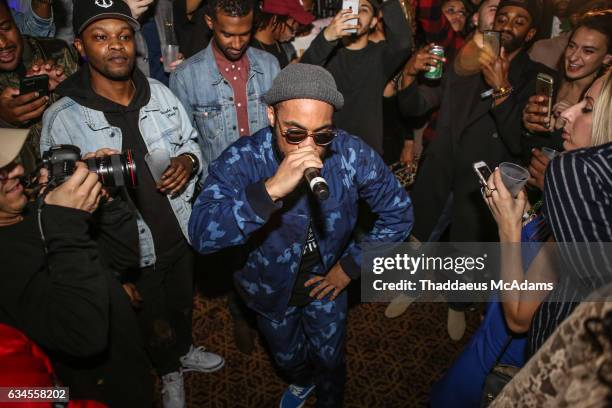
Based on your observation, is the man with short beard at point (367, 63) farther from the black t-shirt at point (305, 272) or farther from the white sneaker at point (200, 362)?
the white sneaker at point (200, 362)

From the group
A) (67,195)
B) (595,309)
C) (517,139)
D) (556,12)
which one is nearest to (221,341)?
(67,195)

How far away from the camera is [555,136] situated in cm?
275

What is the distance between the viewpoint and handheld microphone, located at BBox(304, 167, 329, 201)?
1.62m

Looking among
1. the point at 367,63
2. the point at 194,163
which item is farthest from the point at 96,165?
the point at 367,63

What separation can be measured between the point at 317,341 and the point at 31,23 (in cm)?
326

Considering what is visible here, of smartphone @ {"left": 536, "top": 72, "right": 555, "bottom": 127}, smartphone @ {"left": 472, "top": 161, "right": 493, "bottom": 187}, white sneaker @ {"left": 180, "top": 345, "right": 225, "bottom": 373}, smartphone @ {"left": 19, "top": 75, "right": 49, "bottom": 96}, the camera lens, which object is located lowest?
white sneaker @ {"left": 180, "top": 345, "right": 225, "bottom": 373}

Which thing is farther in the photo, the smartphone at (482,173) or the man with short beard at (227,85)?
the man with short beard at (227,85)

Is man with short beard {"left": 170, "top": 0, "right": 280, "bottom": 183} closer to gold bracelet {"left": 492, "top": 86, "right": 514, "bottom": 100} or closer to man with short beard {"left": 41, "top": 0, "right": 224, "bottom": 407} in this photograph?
man with short beard {"left": 41, "top": 0, "right": 224, "bottom": 407}

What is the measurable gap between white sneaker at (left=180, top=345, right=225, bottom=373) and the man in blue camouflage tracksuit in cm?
74

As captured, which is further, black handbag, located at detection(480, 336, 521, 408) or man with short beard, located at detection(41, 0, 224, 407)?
man with short beard, located at detection(41, 0, 224, 407)

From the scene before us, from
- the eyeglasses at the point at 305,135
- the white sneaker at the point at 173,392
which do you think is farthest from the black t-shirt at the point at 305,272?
the white sneaker at the point at 173,392

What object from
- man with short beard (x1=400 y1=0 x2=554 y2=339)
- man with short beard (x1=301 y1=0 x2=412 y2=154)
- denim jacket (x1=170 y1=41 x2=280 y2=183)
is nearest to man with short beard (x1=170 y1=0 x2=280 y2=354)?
denim jacket (x1=170 y1=41 x2=280 y2=183)

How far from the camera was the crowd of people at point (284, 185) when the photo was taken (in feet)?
5.27

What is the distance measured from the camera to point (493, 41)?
3.19 metres
